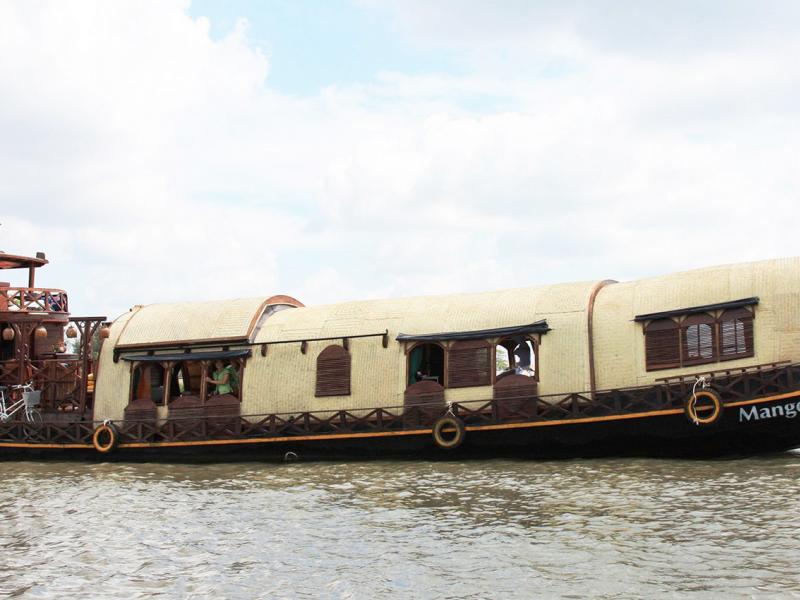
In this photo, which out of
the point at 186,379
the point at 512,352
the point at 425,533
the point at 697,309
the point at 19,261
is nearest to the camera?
the point at 425,533

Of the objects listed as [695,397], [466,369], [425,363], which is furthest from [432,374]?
[695,397]

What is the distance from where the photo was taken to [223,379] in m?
19.3

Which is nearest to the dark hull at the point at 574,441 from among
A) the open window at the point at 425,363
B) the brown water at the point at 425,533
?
the brown water at the point at 425,533

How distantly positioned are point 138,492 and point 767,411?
35.1 feet

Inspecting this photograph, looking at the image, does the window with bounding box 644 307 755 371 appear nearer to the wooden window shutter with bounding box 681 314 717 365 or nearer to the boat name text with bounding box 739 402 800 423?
the wooden window shutter with bounding box 681 314 717 365

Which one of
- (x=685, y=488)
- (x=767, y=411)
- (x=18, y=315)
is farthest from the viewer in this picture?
(x=18, y=315)

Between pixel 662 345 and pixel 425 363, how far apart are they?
5.15 m

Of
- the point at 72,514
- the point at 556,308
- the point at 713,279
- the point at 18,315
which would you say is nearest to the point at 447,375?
the point at 556,308

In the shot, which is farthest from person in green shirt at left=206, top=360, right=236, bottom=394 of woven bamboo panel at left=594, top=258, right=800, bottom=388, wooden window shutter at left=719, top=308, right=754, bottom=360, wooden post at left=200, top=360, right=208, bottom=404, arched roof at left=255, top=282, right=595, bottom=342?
wooden window shutter at left=719, top=308, right=754, bottom=360

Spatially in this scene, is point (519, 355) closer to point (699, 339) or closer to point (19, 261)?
point (699, 339)

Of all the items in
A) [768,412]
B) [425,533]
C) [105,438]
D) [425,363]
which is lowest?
[425,533]

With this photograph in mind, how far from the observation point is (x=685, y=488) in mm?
12680

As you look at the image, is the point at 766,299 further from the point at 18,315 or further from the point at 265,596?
the point at 18,315

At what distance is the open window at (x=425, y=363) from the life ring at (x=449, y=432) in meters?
1.22
